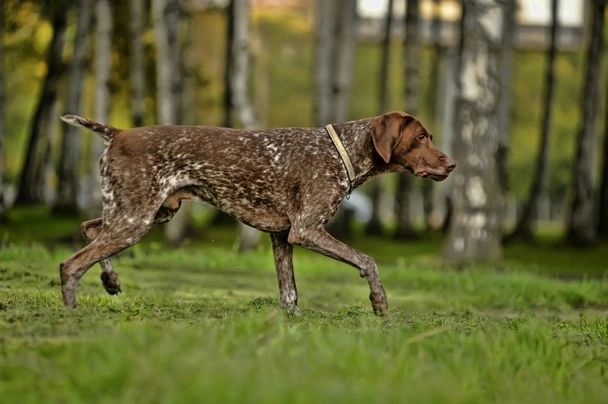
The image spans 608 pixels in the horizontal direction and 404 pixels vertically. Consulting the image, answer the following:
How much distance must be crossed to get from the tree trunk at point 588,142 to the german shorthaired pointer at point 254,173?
1781 cm

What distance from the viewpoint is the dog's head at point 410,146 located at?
9.55 m

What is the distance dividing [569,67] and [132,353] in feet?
145

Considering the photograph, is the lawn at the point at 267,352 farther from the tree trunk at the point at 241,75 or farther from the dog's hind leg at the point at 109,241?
the tree trunk at the point at 241,75

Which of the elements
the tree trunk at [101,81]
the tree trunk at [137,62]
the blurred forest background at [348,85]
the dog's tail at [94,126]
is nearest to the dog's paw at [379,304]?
the dog's tail at [94,126]

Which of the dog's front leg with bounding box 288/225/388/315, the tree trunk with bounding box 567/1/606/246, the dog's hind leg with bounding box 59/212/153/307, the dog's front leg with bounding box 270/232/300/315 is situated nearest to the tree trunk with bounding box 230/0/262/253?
the tree trunk with bounding box 567/1/606/246

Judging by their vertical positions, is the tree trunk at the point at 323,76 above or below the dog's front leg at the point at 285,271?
above

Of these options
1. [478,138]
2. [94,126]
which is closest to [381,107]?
[478,138]

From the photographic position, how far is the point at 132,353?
227 inches

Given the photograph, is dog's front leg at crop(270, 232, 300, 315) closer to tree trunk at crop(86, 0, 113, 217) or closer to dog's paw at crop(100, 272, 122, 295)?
dog's paw at crop(100, 272, 122, 295)

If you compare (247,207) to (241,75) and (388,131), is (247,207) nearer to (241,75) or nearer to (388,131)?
(388,131)

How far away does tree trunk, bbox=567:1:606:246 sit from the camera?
26.7 meters

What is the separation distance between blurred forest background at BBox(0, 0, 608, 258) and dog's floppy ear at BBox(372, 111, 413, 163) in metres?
9.77

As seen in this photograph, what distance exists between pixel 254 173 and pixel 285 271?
1.05 meters

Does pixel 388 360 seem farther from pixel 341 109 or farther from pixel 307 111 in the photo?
pixel 307 111
